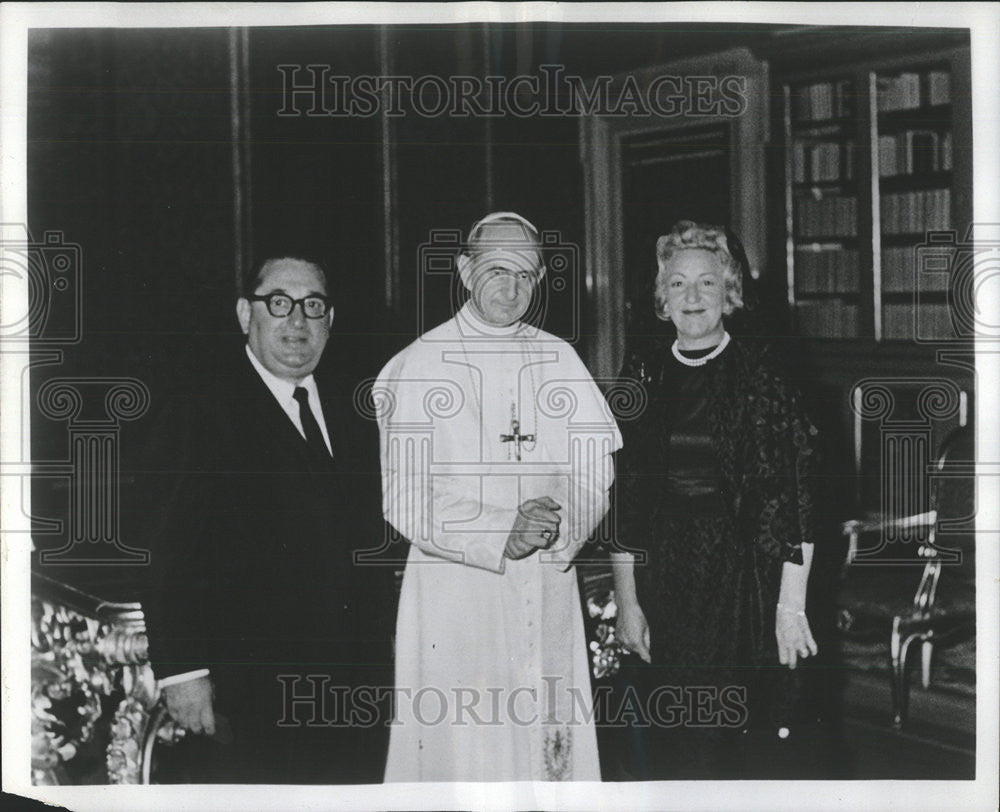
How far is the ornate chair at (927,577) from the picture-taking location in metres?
1.75

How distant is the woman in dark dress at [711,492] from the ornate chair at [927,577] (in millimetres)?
97

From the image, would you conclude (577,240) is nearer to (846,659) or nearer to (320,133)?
(320,133)

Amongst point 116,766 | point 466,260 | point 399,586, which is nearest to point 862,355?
point 466,260

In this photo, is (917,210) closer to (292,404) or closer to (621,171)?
(621,171)

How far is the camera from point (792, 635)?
1744mm

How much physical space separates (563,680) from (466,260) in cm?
73

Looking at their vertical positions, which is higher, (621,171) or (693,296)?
(621,171)

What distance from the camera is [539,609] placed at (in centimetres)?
174

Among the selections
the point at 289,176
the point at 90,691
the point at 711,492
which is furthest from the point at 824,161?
the point at 90,691

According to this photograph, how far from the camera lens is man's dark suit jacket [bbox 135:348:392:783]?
1735 millimetres

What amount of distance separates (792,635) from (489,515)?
555 mm

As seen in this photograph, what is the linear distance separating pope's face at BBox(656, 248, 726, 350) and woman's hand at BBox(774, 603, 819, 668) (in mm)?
Answer: 477

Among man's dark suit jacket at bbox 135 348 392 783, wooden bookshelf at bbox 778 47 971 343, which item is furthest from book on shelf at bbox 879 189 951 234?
man's dark suit jacket at bbox 135 348 392 783

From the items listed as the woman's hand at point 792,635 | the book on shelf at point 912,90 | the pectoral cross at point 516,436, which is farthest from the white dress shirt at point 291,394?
the book on shelf at point 912,90
